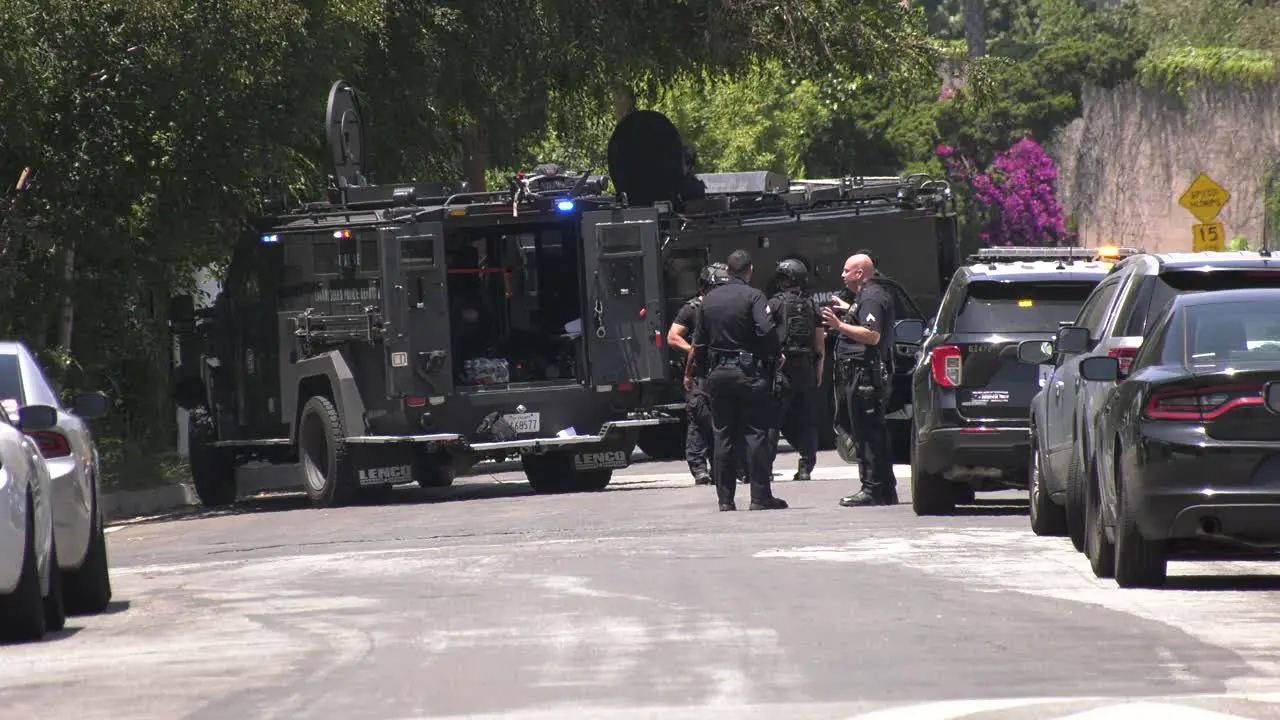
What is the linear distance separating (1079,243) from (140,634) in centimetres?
5199

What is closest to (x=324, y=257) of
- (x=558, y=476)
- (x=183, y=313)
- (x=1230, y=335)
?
(x=183, y=313)

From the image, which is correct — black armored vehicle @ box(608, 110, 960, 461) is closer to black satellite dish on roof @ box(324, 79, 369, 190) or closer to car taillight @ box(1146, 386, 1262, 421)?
black satellite dish on roof @ box(324, 79, 369, 190)

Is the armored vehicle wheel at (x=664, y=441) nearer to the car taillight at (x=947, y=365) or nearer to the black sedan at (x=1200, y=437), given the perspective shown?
the car taillight at (x=947, y=365)

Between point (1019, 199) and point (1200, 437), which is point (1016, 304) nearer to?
point (1200, 437)

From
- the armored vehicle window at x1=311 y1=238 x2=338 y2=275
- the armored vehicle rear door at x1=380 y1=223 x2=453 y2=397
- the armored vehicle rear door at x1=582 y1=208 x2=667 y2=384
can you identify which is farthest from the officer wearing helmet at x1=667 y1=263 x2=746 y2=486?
the armored vehicle window at x1=311 y1=238 x2=338 y2=275

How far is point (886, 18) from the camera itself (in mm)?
31234

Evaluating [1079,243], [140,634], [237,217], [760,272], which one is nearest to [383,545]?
[140,634]

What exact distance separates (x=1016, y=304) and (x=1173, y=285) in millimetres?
3479

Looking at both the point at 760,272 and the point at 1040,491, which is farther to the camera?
the point at 760,272

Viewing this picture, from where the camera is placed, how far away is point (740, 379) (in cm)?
1764

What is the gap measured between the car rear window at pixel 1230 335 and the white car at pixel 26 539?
16.4 feet

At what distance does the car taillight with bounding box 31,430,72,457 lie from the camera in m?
12.6

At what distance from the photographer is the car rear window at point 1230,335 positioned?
37.1ft

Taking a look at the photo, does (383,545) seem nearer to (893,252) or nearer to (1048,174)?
(893,252)
